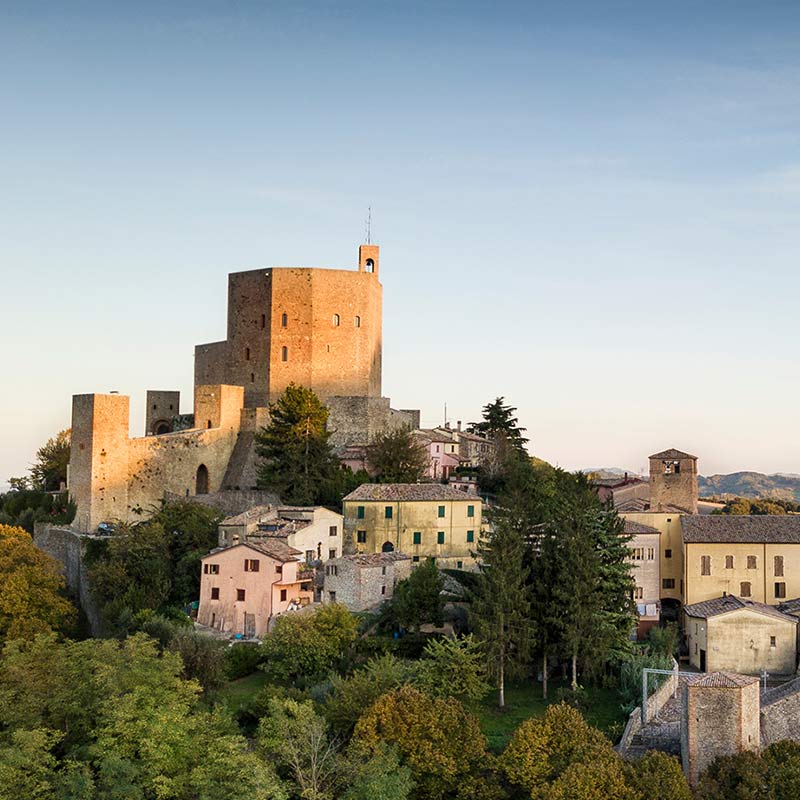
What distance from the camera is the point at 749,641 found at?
35.9m

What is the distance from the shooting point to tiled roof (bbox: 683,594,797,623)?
3616 cm

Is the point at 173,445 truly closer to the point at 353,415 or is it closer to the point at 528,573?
the point at 353,415

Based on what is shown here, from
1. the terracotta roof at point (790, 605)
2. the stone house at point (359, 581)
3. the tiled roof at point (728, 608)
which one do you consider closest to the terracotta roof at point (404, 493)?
the stone house at point (359, 581)

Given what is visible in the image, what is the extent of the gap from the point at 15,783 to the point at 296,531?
14.2 m

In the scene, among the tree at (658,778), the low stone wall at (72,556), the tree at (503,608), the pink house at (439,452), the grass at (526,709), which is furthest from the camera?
the pink house at (439,452)

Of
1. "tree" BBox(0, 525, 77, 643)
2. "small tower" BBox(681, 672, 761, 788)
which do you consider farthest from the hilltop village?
"tree" BBox(0, 525, 77, 643)

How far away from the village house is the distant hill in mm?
83583

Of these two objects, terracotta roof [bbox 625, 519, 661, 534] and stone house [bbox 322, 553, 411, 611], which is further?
terracotta roof [bbox 625, 519, 661, 534]

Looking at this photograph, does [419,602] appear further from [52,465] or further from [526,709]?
[52,465]

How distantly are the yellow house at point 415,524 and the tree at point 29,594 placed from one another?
10089mm

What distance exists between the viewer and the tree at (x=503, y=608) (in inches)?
1341

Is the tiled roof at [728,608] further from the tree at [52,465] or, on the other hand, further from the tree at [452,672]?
the tree at [52,465]

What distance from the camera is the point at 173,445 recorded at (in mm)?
48250

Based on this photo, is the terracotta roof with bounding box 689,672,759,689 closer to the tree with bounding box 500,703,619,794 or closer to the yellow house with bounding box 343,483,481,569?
the tree with bounding box 500,703,619,794
